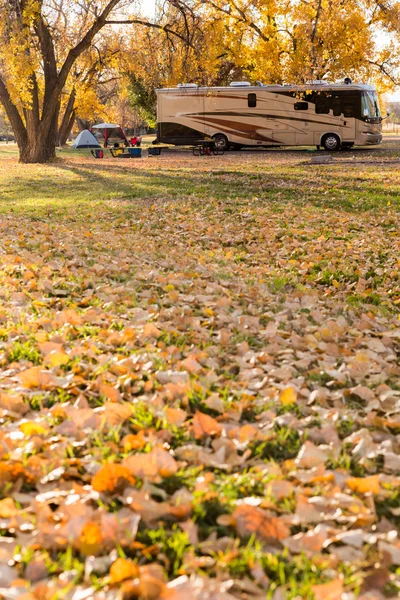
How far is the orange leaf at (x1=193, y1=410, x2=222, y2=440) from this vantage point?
2994mm

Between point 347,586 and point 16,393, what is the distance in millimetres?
2096

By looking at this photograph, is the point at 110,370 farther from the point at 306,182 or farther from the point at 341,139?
the point at 341,139

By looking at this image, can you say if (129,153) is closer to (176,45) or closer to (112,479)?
(176,45)

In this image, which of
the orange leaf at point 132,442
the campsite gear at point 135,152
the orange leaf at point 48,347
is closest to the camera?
the orange leaf at point 132,442

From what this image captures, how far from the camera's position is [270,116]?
3175 cm

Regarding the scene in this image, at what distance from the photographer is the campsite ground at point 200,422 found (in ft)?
6.98

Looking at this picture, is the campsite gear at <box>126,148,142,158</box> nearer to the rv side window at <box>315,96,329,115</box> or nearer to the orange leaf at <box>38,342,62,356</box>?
the rv side window at <box>315,96,329,115</box>

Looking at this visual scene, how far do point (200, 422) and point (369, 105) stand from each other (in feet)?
99.8

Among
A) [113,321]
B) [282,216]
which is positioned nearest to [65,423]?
[113,321]

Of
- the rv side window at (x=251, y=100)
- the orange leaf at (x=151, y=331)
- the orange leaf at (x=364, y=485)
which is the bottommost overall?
the orange leaf at (x=364, y=485)

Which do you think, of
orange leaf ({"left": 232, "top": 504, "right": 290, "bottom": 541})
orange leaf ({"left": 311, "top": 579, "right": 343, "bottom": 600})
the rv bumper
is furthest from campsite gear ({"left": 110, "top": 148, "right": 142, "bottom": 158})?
orange leaf ({"left": 311, "top": 579, "right": 343, "bottom": 600})

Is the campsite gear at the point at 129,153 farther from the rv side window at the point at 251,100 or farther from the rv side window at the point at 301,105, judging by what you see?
the rv side window at the point at 301,105

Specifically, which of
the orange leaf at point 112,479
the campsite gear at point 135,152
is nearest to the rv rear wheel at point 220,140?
the campsite gear at point 135,152

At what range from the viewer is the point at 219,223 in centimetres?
1005
